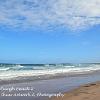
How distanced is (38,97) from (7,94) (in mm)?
1258

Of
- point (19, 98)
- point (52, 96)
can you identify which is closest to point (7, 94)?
point (19, 98)

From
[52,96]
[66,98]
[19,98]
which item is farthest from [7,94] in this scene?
[66,98]

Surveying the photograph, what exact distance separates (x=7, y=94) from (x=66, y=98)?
2278mm

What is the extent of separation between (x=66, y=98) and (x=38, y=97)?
1.02 metres

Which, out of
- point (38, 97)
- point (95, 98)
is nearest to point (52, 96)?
point (38, 97)

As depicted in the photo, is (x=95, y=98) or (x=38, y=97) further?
(x=38, y=97)

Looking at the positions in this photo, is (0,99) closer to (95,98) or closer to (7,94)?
(7,94)

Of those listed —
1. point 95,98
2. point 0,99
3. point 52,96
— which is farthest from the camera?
point 52,96

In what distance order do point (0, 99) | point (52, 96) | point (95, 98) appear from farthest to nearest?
point (52, 96)
point (0, 99)
point (95, 98)

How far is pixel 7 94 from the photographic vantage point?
9.48 meters

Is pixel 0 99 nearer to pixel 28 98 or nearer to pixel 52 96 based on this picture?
pixel 28 98

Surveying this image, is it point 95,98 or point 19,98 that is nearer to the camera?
point 95,98

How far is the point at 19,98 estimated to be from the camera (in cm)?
871

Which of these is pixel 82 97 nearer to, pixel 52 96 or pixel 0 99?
pixel 52 96
